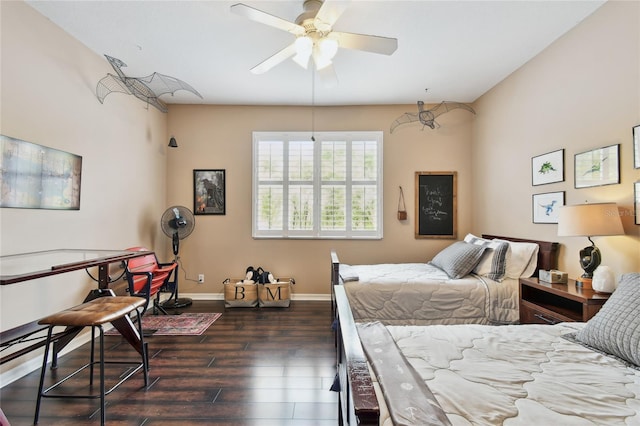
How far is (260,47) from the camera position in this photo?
2.78m

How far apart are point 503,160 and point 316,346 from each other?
2.97m

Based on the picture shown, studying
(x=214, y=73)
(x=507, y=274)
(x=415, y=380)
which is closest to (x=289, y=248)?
(x=214, y=73)

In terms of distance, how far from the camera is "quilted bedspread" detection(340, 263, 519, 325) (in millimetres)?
2742

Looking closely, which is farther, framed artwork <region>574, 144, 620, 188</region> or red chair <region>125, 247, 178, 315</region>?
red chair <region>125, 247, 178, 315</region>

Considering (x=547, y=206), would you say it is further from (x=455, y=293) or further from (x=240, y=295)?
(x=240, y=295)

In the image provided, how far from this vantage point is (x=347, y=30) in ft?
8.39

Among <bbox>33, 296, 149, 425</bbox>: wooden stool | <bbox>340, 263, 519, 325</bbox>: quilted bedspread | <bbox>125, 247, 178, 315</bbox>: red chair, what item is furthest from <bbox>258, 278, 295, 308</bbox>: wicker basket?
<bbox>33, 296, 149, 425</bbox>: wooden stool

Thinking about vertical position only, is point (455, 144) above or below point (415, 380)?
above

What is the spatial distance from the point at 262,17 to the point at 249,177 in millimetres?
2557

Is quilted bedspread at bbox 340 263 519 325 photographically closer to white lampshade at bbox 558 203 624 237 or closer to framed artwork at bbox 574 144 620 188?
white lampshade at bbox 558 203 624 237

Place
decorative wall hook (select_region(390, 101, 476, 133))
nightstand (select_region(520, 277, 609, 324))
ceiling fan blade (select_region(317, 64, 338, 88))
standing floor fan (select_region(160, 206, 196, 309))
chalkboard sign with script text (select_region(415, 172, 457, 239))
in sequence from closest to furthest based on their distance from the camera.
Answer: nightstand (select_region(520, 277, 609, 324)) → ceiling fan blade (select_region(317, 64, 338, 88)) → standing floor fan (select_region(160, 206, 196, 309)) → decorative wall hook (select_region(390, 101, 476, 133)) → chalkboard sign with script text (select_region(415, 172, 457, 239))

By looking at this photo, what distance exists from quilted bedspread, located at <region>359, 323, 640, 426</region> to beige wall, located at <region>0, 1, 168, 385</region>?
8.35 ft

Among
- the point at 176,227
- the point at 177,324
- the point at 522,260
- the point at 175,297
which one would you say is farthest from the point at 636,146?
the point at 175,297

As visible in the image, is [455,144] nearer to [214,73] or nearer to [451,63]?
[451,63]
